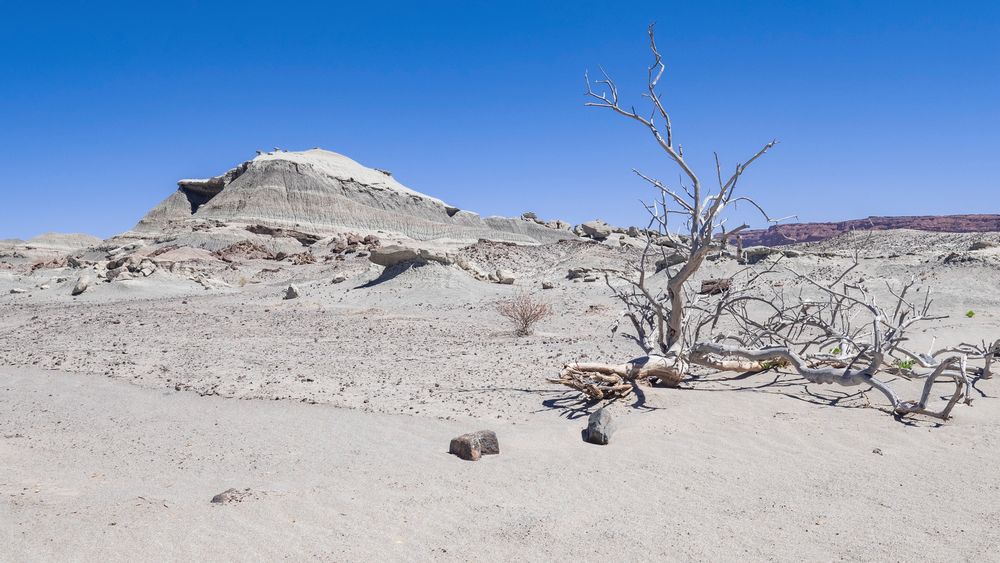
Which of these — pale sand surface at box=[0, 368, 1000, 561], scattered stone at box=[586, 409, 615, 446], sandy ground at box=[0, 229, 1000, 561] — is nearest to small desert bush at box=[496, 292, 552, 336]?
sandy ground at box=[0, 229, 1000, 561]

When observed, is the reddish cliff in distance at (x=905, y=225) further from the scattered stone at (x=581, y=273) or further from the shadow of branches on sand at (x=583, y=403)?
the shadow of branches on sand at (x=583, y=403)

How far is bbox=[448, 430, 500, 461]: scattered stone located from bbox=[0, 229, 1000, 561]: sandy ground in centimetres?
11

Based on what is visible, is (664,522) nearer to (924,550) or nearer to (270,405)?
(924,550)

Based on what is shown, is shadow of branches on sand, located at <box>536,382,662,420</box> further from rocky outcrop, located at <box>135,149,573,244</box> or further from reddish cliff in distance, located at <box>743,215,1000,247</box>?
reddish cliff in distance, located at <box>743,215,1000,247</box>

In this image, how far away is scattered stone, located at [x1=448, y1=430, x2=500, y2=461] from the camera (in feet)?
14.5

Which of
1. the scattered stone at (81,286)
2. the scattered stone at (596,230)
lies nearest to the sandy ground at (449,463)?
the scattered stone at (81,286)

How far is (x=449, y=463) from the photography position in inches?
172

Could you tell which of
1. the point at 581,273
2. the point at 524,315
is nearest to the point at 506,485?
the point at 524,315

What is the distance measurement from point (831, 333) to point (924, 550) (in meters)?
3.28

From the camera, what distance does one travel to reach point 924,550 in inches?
122

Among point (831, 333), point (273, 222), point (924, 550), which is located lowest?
point (924, 550)

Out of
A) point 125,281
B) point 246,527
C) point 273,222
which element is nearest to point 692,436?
point 246,527

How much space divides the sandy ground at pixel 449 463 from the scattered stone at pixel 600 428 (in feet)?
0.42

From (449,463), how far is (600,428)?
108 cm
